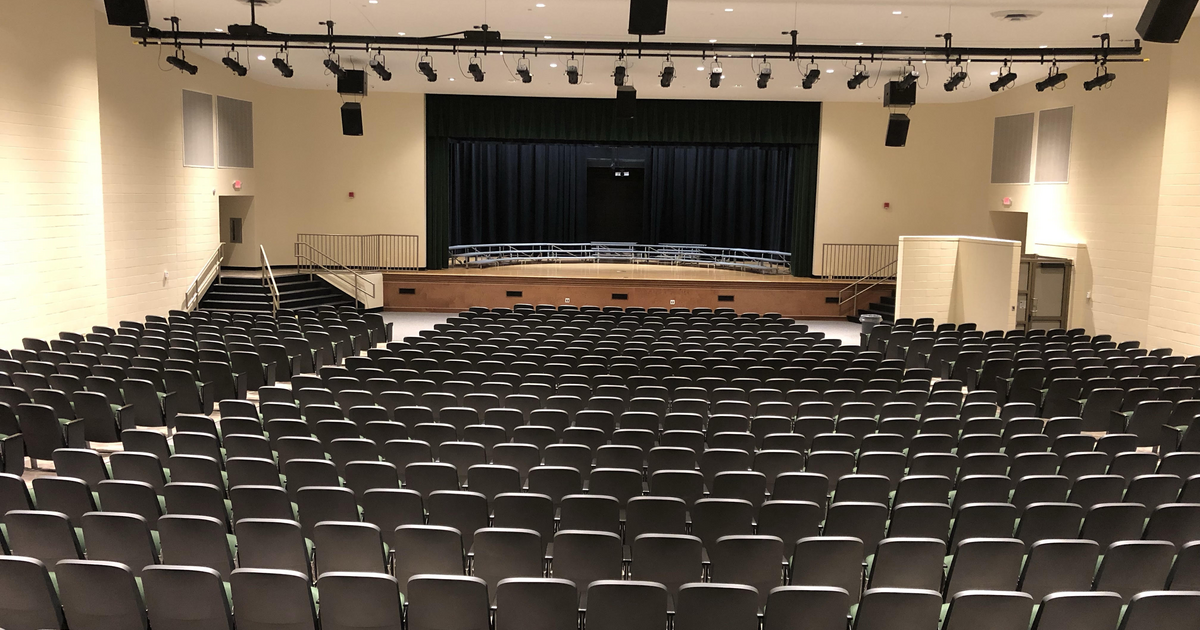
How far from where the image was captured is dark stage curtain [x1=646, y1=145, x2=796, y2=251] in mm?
27234

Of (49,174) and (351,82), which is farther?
(351,82)

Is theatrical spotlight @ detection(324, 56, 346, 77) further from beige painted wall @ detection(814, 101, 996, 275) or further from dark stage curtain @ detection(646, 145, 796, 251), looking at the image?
dark stage curtain @ detection(646, 145, 796, 251)

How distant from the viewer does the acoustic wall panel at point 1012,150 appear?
18.5 meters

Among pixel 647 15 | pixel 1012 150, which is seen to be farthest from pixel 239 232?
pixel 1012 150

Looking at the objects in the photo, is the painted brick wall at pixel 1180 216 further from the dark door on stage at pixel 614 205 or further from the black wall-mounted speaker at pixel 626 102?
the dark door on stage at pixel 614 205

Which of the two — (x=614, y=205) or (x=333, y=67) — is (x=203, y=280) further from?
(x=614, y=205)

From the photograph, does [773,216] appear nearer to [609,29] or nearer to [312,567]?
[609,29]

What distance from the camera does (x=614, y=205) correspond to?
28828mm

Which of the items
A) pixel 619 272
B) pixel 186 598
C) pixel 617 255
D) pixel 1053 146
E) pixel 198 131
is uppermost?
pixel 1053 146

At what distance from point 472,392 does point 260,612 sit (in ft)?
14.5

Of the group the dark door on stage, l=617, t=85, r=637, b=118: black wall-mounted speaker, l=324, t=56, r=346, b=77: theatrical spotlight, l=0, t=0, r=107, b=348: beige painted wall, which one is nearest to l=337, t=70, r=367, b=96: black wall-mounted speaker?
l=324, t=56, r=346, b=77: theatrical spotlight

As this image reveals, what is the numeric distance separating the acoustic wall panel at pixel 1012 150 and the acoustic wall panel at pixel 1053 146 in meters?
0.40

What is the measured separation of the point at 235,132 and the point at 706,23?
1098 cm

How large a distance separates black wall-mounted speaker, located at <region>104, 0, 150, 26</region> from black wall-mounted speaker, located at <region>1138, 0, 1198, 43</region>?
9.06m
